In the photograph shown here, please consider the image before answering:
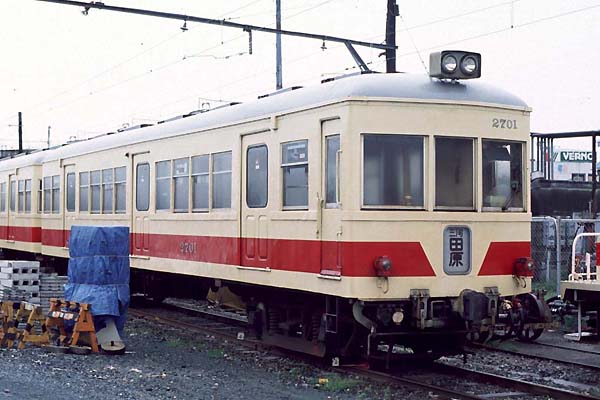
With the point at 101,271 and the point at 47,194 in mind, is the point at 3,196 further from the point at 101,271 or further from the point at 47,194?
the point at 101,271

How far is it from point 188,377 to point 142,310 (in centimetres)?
826

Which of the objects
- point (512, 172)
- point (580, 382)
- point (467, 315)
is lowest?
point (580, 382)

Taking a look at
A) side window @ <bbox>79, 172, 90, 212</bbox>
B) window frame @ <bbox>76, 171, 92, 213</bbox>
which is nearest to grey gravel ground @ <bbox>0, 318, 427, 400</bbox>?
window frame @ <bbox>76, 171, 92, 213</bbox>

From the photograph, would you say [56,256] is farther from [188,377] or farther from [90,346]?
[188,377]

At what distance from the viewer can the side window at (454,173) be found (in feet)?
33.4

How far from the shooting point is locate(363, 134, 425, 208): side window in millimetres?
9891

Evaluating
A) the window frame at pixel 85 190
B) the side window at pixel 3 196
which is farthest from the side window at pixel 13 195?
the window frame at pixel 85 190

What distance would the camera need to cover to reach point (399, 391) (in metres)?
9.91

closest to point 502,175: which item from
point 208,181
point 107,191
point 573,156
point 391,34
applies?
point 208,181

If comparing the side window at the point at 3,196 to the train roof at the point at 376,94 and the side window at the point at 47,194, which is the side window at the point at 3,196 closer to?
the side window at the point at 47,194

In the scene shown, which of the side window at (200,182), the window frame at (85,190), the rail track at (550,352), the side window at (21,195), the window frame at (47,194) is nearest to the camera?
the rail track at (550,352)

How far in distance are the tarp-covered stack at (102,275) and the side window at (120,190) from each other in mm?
3469

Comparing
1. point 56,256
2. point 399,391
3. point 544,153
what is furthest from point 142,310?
point 544,153

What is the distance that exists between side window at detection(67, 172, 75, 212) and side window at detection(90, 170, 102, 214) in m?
1.35
